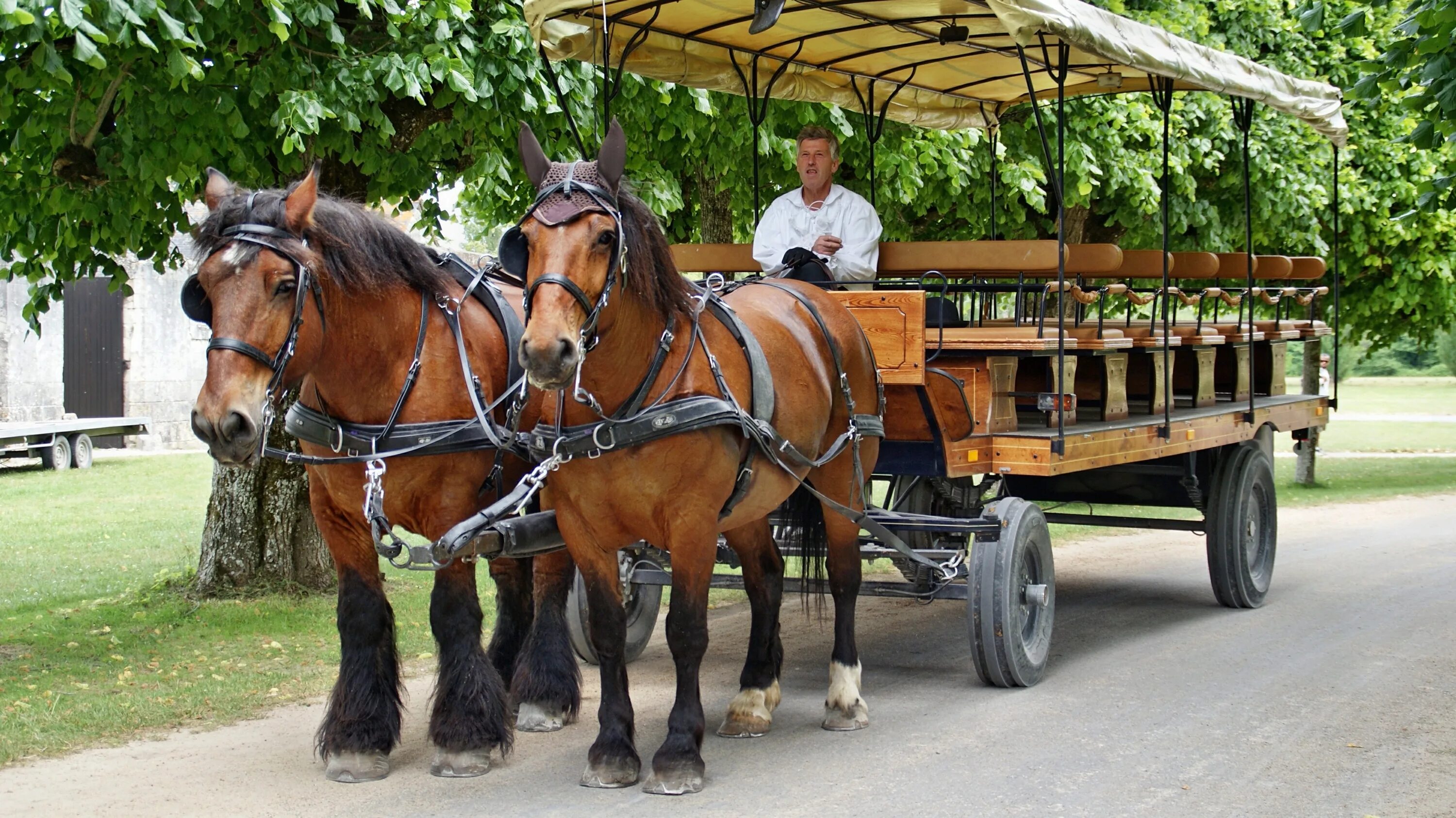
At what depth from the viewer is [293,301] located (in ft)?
14.9

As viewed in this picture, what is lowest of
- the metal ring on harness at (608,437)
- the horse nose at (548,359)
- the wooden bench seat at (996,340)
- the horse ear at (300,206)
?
the metal ring on harness at (608,437)

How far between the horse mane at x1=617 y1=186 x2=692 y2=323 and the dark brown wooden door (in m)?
22.0

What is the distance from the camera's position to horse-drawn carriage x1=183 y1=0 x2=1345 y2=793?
463cm

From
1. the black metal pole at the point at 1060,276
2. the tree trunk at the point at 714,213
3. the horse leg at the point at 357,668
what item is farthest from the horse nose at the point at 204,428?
the tree trunk at the point at 714,213

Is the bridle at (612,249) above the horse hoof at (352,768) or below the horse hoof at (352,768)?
above

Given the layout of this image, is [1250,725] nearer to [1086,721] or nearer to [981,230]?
[1086,721]

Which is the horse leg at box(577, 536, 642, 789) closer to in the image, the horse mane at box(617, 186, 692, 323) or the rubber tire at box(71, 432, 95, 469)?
the horse mane at box(617, 186, 692, 323)

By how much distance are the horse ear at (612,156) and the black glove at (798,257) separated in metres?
2.30

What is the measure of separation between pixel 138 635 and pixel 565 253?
16.5 feet

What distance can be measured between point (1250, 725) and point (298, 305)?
13.9ft

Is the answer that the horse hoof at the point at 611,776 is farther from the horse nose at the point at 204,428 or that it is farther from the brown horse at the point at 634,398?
the horse nose at the point at 204,428

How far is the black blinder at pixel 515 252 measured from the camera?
4457 mm

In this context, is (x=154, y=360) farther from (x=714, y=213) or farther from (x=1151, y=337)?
(x=1151, y=337)

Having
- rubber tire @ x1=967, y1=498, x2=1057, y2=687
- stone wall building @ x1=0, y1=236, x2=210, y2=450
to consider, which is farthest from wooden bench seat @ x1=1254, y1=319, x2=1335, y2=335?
stone wall building @ x1=0, y1=236, x2=210, y2=450
